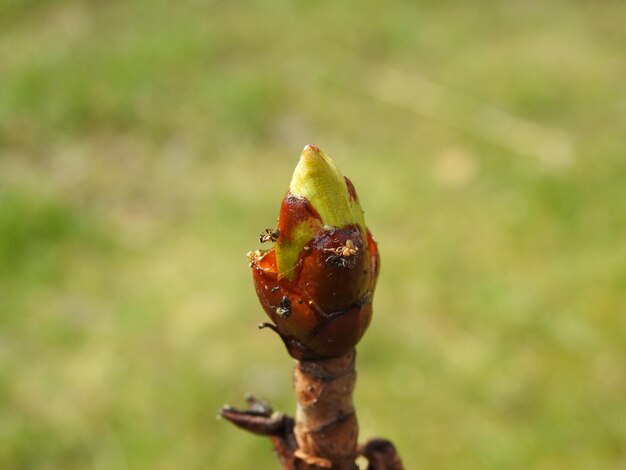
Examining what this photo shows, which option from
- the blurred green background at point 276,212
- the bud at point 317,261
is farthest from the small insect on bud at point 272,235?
the blurred green background at point 276,212

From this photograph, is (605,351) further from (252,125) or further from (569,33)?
(569,33)

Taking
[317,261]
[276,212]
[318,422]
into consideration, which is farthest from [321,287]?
[276,212]

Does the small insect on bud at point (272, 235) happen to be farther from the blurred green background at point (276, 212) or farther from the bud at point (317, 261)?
the blurred green background at point (276, 212)

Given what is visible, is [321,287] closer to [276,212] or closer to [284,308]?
[284,308]

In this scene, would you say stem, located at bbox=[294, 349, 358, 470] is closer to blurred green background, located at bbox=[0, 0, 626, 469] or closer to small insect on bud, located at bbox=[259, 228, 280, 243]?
small insect on bud, located at bbox=[259, 228, 280, 243]

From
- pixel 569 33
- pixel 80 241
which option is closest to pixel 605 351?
pixel 80 241
